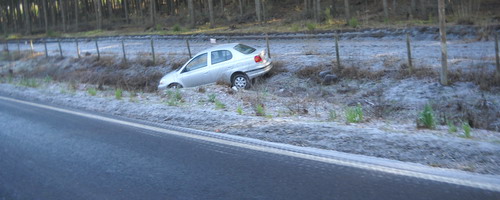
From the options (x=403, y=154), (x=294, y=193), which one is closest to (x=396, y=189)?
(x=294, y=193)

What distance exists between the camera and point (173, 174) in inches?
215

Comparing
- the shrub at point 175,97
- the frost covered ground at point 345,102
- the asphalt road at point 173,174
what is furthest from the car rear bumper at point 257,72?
the asphalt road at point 173,174

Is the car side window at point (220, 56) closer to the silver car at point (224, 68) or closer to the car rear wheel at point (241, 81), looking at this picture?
the silver car at point (224, 68)

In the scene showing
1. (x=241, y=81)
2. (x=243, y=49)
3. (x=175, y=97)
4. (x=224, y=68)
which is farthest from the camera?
(x=243, y=49)

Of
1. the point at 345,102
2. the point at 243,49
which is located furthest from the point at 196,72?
the point at 345,102

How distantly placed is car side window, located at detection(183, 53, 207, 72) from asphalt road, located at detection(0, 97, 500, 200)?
8.51m

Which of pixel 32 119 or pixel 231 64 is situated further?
pixel 231 64

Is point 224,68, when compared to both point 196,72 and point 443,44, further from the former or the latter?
point 443,44

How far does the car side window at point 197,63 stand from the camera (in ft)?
52.9

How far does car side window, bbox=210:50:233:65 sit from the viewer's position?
15.9m

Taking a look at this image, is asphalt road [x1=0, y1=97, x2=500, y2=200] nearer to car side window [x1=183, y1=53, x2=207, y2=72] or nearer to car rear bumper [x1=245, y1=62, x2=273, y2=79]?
car rear bumper [x1=245, y1=62, x2=273, y2=79]

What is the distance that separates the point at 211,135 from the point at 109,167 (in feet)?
5.95

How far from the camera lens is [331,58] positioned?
17531mm

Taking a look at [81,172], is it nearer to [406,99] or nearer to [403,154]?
[403,154]
